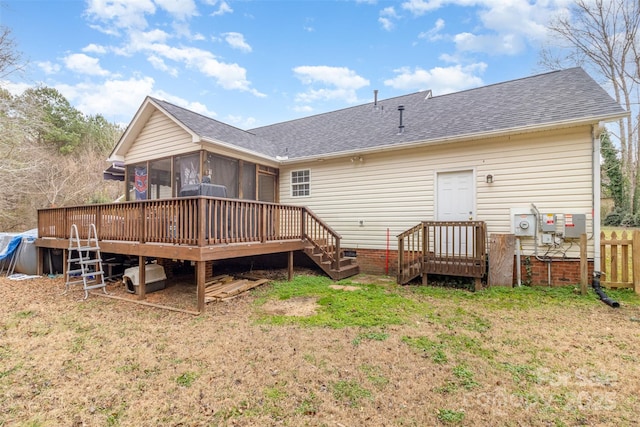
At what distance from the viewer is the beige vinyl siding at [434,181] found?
610 cm

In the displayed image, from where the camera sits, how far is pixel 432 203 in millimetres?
7492

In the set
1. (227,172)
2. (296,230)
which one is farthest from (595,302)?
(227,172)

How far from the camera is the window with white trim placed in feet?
31.0

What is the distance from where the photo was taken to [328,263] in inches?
295

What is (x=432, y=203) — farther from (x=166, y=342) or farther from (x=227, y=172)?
(x=166, y=342)

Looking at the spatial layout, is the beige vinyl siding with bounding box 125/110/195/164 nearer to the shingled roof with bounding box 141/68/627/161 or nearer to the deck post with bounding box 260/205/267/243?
the shingled roof with bounding box 141/68/627/161

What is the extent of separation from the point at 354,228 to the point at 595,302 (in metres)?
5.27

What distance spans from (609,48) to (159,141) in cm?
2002

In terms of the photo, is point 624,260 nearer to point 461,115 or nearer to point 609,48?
point 461,115

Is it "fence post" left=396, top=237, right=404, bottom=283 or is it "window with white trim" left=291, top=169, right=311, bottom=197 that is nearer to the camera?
"fence post" left=396, top=237, right=404, bottom=283

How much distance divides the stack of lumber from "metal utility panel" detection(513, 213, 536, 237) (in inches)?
225

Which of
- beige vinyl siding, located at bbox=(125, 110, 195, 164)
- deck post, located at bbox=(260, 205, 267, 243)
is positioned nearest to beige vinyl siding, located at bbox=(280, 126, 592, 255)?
deck post, located at bbox=(260, 205, 267, 243)

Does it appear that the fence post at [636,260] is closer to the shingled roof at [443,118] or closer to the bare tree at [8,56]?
the shingled roof at [443,118]

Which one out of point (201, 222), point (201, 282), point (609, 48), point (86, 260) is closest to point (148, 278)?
point (86, 260)
